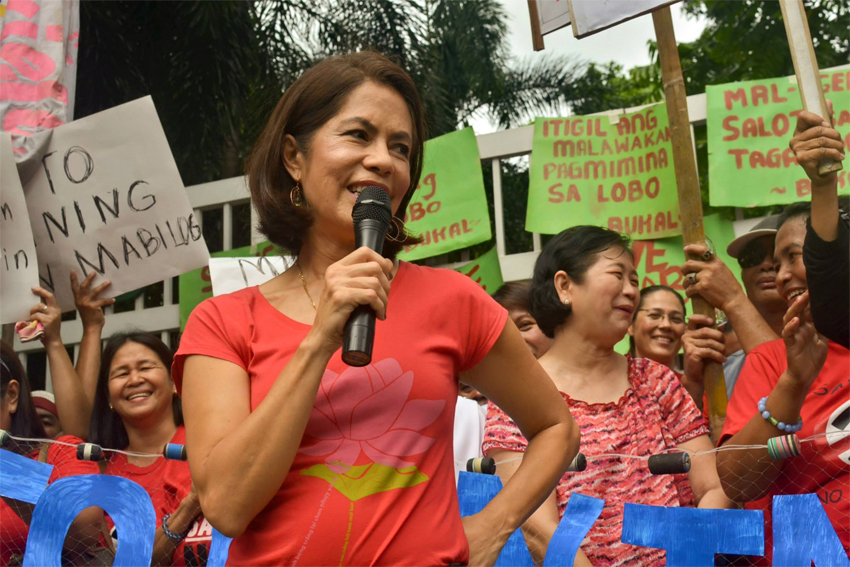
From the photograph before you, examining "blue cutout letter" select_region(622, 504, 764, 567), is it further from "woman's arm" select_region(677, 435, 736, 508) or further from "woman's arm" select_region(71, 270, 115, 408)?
"woman's arm" select_region(71, 270, 115, 408)

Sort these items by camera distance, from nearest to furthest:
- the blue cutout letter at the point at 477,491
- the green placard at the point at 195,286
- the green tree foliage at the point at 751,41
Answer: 1. the blue cutout letter at the point at 477,491
2. the green placard at the point at 195,286
3. the green tree foliage at the point at 751,41

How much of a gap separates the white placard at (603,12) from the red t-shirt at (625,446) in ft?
3.87

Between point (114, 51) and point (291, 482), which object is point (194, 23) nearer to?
point (114, 51)

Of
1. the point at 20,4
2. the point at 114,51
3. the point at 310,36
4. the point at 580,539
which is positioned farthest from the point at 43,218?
the point at 310,36

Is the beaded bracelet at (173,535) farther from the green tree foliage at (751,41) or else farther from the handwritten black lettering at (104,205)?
the green tree foliage at (751,41)

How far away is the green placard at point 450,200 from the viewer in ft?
15.9

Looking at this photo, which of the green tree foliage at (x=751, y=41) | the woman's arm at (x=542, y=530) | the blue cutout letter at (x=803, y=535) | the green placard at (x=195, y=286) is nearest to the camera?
the blue cutout letter at (x=803, y=535)

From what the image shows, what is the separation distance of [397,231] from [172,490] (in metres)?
1.93

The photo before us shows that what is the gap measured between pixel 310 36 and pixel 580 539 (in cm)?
881

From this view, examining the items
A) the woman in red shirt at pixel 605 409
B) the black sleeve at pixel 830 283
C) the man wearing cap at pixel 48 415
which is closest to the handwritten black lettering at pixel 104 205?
the man wearing cap at pixel 48 415

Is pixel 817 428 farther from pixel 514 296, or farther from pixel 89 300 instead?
pixel 89 300

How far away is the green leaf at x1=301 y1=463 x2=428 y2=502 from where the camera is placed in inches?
60.4

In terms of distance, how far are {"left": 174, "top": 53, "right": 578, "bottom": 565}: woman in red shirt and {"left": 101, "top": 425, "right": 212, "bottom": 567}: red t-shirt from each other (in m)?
1.57

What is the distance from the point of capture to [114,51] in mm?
8430
